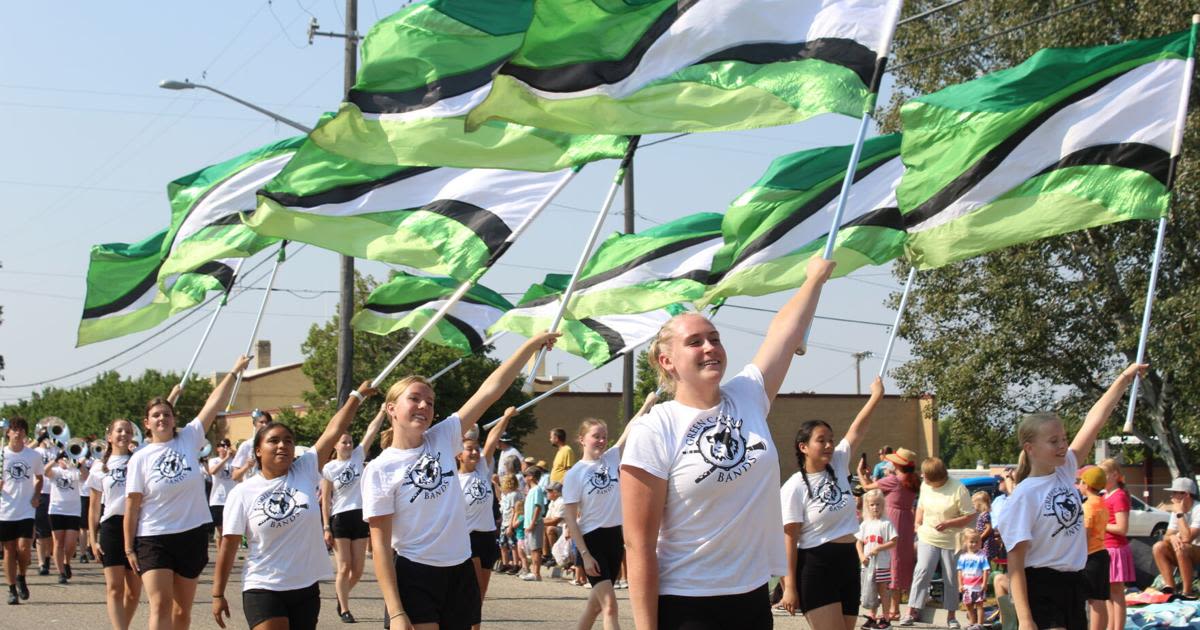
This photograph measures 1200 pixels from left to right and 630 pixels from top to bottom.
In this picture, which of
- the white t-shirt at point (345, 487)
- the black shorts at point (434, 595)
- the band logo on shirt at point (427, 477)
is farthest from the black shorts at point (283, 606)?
the white t-shirt at point (345, 487)

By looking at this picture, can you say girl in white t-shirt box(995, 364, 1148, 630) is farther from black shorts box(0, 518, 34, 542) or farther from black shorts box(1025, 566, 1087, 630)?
black shorts box(0, 518, 34, 542)

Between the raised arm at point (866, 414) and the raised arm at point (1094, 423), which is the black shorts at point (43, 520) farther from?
the raised arm at point (1094, 423)

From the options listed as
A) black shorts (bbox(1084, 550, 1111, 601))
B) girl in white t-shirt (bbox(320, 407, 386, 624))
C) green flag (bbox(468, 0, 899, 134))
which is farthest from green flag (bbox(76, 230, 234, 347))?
black shorts (bbox(1084, 550, 1111, 601))

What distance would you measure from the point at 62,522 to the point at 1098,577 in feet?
44.4

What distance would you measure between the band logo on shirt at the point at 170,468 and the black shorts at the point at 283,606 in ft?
6.82

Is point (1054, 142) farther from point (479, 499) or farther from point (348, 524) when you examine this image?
point (348, 524)

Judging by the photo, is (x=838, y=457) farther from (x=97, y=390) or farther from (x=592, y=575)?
(x=97, y=390)

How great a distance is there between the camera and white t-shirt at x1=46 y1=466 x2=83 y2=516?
58.4 feet

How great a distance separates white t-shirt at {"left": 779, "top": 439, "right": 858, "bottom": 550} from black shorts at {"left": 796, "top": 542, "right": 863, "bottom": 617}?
0.07 meters

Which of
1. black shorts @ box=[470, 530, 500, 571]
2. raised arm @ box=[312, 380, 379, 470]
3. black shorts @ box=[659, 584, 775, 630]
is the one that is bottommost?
black shorts @ box=[659, 584, 775, 630]

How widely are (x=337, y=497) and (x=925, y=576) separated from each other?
5720 mm

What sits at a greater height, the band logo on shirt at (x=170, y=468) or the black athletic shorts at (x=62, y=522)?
the band logo on shirt at (x=170, y=468)

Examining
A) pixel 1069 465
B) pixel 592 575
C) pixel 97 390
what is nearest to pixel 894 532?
pixel 592 575

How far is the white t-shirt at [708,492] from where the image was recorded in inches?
176
